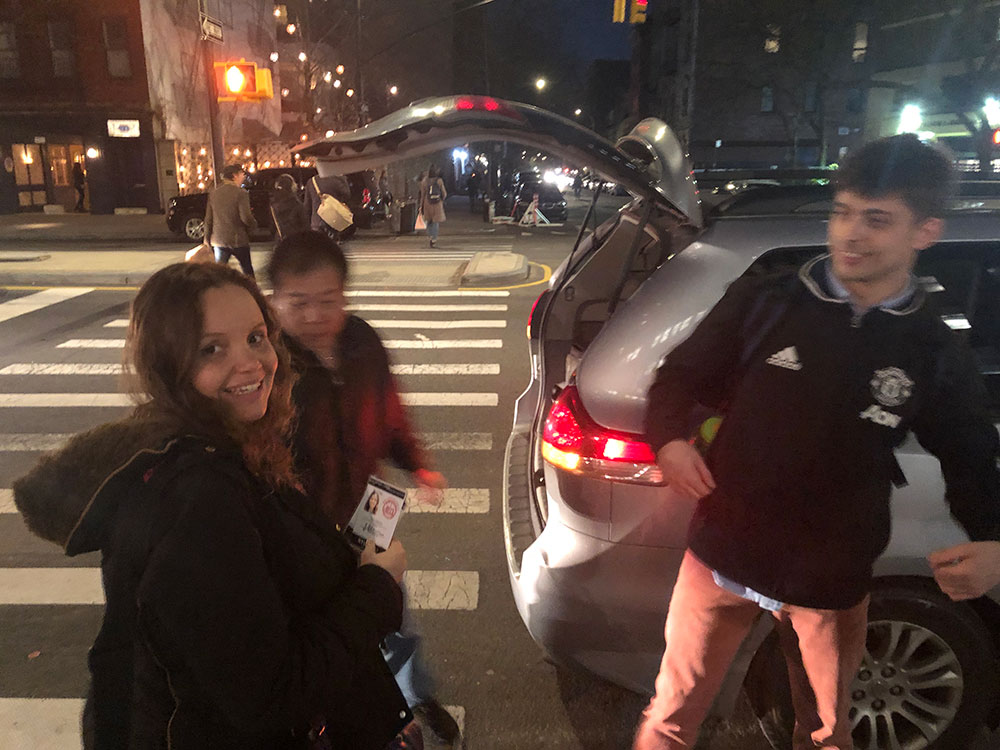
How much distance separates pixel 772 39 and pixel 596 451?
4497 cm

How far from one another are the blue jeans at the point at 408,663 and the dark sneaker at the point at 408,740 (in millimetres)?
593

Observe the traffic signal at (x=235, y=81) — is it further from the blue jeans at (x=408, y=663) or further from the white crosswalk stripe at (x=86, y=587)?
the blue jeans at (x=408, y=663)

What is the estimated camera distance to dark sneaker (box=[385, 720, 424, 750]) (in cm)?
177

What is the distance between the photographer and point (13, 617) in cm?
356

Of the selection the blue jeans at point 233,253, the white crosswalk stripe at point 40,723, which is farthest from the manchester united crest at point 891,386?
the blue jeans at point 233,253

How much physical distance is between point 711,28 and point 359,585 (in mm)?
48142

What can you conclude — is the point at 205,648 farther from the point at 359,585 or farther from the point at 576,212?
the point at 576,212

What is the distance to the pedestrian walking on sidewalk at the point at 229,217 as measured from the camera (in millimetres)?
10898

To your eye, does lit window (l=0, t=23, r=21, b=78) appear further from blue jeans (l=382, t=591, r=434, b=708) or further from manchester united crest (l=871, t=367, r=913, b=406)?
manchester united crest (l=871, t=367, r=913, b=406)

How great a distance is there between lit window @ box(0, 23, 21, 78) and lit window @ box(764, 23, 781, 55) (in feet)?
115

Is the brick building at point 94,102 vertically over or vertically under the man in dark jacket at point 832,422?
over

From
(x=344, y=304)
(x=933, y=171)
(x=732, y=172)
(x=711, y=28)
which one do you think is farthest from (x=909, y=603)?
(x=711, y=28)

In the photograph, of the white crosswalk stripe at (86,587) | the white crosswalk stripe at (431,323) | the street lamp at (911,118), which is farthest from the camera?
the street lamp at (911,118)

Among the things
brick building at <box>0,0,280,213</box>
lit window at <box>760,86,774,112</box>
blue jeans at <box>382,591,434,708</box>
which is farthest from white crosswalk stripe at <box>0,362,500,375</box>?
lit window at <box>760,86,774,112</box>
